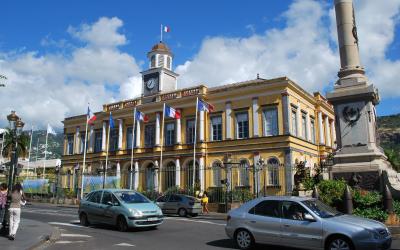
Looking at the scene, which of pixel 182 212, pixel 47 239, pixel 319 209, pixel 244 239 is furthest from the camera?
pixel 182 212

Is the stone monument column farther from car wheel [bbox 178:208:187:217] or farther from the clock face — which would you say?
the clock face

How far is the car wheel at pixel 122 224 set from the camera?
1408 cm

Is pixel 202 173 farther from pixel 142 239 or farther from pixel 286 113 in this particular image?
pixel 142 239

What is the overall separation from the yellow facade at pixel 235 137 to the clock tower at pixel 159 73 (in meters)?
3.49

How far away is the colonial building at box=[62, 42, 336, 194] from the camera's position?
112 ft

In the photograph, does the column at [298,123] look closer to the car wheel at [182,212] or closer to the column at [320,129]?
the column at [320,129]

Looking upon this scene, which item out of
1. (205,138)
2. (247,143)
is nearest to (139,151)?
(205,138)

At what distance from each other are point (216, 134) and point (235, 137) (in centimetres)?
212

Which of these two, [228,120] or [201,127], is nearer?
[228,120]

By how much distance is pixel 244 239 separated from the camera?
990 cm

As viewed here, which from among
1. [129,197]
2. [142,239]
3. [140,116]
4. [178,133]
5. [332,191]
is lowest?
[142,239]

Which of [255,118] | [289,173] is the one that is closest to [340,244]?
[289,173]

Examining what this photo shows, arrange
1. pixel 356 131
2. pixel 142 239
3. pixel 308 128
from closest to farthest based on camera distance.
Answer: pixel 142 239 < pixel 356 131 < pixel 308 128

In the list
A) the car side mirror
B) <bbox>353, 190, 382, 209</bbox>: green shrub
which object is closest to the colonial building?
<bbox>353, 190, 382, 209</bbox>: green shrub
